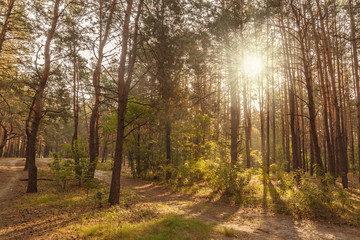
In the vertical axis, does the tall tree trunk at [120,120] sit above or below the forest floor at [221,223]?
above

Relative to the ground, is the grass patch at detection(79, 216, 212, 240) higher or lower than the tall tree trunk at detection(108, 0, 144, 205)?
lower

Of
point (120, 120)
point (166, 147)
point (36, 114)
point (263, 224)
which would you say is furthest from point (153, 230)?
point (166, 147)

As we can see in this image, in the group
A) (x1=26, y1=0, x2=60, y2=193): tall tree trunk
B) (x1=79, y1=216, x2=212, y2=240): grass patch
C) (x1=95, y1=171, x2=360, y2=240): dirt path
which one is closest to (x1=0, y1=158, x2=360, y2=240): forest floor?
(x1=95, y1=171, x2=360, y2=240): dirt path

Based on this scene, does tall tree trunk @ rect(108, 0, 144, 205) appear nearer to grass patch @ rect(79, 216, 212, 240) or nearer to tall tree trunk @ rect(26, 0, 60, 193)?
grass patch @ rect(79, 216, 212, 240)

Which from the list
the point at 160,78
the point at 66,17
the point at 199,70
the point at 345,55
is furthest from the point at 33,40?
the point at 345,55

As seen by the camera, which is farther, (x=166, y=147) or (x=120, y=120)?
(x=166, y=147)

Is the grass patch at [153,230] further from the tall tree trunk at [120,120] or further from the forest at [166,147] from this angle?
the tall tree trunk at [120,120]

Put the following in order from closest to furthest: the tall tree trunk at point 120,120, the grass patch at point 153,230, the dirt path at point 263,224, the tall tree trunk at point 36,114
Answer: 1. the grass patch at point 153,230
2. the dirt path at point 263,224
3. the tall tree trunk at point 120,120
4. the tall tree trunk at point 36,114

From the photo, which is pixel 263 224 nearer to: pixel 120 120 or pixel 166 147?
pixel 120 120

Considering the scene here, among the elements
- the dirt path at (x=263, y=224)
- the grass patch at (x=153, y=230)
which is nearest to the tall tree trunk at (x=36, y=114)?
the grass patch at (x=153, y=230)

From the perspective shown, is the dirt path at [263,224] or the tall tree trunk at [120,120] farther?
the tall tree trunk at [120,120]

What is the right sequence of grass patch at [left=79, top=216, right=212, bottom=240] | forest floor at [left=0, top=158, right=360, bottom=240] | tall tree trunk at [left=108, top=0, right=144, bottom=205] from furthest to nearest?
1. tall tree trunk at [left=108, top=0, right=144, bottom=205]
2. forest floor at [left=0, top=158, right=360, bottom=240]
3. grass patch at [left=79, top=216, right=212, bottom=240]

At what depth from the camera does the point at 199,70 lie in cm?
1188

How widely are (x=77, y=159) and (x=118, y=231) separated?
7.91m
